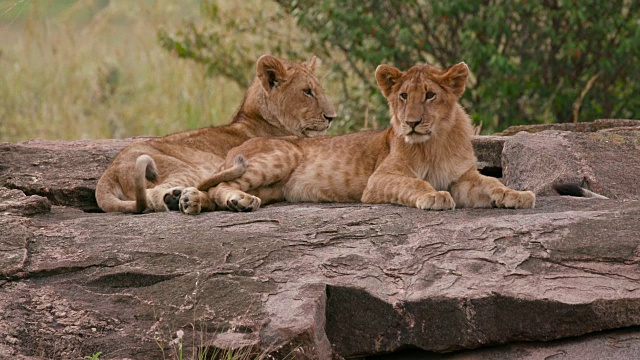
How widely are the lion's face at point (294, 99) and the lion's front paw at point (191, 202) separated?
6.32 feet

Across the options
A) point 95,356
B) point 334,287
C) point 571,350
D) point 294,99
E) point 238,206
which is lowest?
point 571,350

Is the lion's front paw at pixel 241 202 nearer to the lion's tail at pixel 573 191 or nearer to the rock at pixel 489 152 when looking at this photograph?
the lion's tail at pixel 573 191

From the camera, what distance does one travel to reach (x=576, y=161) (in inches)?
253

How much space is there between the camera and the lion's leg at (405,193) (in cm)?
563

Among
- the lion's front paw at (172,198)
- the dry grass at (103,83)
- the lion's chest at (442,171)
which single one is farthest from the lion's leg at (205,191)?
the dry grass at (103,83)

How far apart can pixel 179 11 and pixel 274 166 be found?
8676 millimetres

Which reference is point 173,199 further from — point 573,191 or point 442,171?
point 573,191

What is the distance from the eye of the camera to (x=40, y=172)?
6730mm

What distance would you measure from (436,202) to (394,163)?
612 millimetres

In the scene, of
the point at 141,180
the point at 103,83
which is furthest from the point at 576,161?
the point at 103,83

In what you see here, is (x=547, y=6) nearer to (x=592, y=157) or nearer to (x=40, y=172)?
(x=592, y=157)

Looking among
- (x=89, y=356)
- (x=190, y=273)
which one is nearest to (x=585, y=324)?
(x=190, y=273)

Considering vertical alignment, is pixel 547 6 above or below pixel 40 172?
above

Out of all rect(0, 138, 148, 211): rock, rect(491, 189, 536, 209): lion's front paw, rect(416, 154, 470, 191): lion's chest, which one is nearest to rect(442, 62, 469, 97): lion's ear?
rect(416, 154, 470, 191): lion's chest
